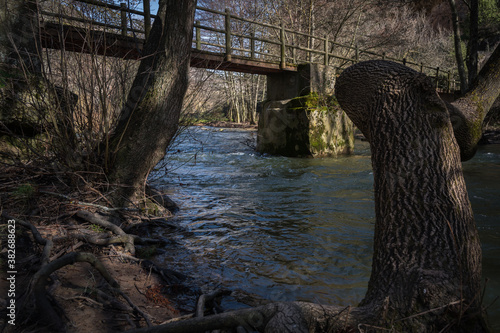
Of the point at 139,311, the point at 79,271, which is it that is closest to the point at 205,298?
the point at 139,311

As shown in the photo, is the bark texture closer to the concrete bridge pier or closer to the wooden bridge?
the wooden bridge

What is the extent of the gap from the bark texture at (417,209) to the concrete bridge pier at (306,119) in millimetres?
8323

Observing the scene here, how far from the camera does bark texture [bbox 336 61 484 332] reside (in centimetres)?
198

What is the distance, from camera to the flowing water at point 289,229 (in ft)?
10.8

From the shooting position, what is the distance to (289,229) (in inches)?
189

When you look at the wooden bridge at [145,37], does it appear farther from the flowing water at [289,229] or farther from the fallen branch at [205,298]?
the fallen branch at [205,298]

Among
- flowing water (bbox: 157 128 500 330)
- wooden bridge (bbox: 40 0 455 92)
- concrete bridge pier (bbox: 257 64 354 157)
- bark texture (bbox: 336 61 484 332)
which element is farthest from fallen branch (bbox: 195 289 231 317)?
concrete bridge pier (bbox: 257 64 354 157)

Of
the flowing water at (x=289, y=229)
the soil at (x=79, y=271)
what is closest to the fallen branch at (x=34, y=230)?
the soil at (x=79, y=271)

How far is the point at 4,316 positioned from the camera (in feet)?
6.38

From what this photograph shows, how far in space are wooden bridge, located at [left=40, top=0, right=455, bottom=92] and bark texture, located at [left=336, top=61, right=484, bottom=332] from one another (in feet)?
9.53

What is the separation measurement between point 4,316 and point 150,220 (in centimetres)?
256

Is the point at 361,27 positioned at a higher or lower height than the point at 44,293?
higher

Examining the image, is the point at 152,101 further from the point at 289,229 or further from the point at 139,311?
the point at 139,311

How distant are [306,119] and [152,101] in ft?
24.5
